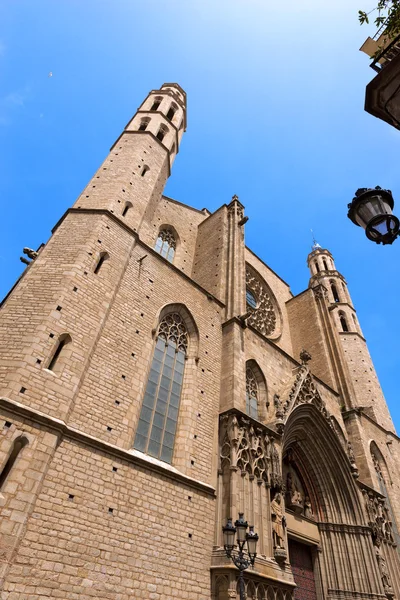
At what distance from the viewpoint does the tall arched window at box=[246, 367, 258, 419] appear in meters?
11.2

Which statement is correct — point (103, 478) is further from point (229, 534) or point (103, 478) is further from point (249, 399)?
point (249, 399)

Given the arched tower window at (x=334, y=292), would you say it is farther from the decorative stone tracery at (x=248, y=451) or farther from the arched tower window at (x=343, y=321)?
the decorative stone tracery at (x=248, y=451)

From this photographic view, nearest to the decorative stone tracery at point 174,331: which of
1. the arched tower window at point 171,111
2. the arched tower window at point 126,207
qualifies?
the arched tower window at point 126,207

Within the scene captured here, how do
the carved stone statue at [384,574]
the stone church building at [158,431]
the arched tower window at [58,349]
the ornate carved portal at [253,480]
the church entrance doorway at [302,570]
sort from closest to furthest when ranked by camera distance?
the stone church building at [158,431]
the arched tower window at [58,349]
the ornate carved portal at [253,480]
the church entrance doorway at [302,570]
the carved stone statue at [384,574]

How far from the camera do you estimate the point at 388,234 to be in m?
3.10

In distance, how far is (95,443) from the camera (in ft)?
21.5

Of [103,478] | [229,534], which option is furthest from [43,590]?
[229,534]

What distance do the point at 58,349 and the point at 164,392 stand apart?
9.49 ft

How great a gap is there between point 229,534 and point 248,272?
1400cm

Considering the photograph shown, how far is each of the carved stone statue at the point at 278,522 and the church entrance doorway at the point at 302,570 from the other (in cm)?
226

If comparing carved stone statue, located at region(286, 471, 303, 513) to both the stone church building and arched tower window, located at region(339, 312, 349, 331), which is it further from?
arched tower window, located at region(339, 312, 349, 331)

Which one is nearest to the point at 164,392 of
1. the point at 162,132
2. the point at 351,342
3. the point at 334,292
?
the point at 162,132

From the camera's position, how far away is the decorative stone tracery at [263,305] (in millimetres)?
17203

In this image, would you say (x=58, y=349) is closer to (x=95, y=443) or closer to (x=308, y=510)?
(x=95, y=443)
